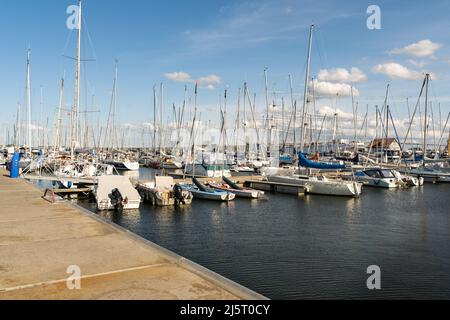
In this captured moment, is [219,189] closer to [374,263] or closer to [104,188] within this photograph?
[104,188]

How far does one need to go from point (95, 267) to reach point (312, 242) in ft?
42.7

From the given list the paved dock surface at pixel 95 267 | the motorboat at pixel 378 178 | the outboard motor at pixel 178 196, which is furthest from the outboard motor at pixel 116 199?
the motorboat at pixel 378 178

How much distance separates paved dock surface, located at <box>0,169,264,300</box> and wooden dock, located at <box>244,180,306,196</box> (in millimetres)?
28009

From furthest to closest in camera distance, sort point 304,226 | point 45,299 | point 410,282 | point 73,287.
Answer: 1. point 304,226
2. point 410,282
3. point 73,287
4. point 45,299

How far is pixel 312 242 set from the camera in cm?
1880

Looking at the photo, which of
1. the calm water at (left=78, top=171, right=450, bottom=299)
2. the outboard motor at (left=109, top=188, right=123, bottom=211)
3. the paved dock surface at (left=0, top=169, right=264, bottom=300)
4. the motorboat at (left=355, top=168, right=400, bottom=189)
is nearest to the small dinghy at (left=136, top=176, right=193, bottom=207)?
the calm water at (left=78, top=171, right=450, bottom=299)

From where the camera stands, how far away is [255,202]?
3262cm

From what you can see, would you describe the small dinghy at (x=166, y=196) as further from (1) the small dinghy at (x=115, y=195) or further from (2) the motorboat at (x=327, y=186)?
(2) the motorboat at (x=327, y=186)

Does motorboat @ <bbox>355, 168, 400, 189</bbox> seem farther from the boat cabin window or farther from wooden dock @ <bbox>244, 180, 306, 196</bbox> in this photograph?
wooden dock @ <bbox>244, 180, 306, 196</bbox>

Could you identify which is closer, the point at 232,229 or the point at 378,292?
the point at 378,292

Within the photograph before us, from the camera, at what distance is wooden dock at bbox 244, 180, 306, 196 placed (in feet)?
126
